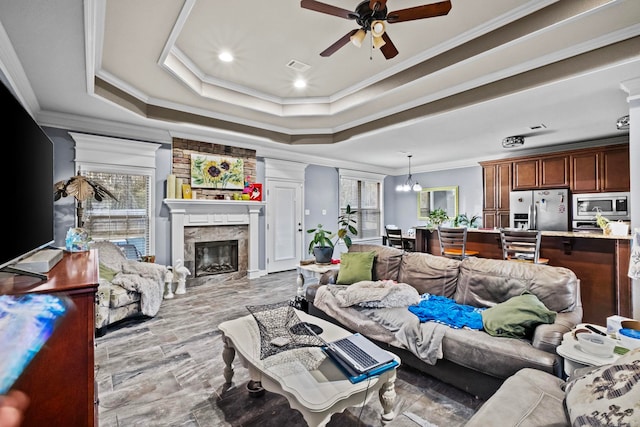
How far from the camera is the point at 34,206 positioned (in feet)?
4.93

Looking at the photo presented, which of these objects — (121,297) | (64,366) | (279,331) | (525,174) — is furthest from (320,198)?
(64,366)

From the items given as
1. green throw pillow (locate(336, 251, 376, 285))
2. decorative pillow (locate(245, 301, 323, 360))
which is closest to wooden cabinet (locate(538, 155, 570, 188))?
green throw pillow (locate(336, 251, 376, 285))

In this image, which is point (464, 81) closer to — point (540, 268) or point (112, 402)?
point (540, 268)

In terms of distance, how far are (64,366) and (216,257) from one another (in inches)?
171

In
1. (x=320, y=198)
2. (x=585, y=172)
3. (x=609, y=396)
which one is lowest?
(x=609, y=396)

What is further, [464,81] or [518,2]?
[464,81]

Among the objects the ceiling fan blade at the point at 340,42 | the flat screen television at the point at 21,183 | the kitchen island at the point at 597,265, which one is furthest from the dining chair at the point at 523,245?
the flat screen television at the point at 21,183

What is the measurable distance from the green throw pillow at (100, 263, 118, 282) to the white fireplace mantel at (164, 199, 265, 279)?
1198 mm

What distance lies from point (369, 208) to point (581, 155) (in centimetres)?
440

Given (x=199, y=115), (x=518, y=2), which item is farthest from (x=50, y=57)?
(x=518, y=2)

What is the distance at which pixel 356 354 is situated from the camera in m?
1.65

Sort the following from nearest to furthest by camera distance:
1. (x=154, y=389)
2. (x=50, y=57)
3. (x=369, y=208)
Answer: (x=154, y=389) < (x=50, y=57) < (x=369, y=208)

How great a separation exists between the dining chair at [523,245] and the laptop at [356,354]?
2.60 m

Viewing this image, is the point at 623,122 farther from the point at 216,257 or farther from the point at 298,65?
the point at 216,257
